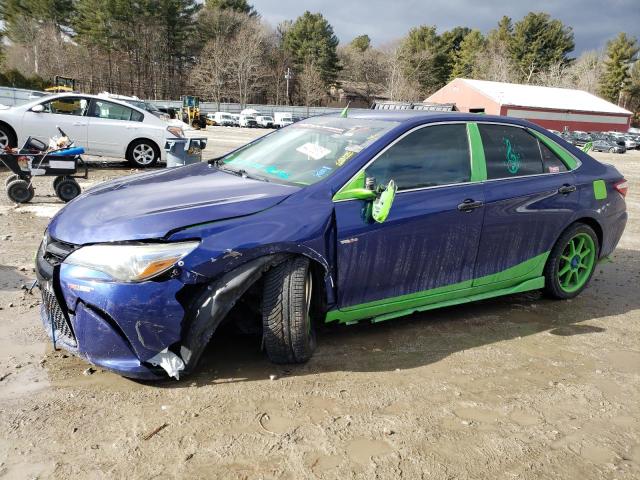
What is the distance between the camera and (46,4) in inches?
2611

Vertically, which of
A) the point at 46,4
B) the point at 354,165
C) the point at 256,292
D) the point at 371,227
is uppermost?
the point at 46,4

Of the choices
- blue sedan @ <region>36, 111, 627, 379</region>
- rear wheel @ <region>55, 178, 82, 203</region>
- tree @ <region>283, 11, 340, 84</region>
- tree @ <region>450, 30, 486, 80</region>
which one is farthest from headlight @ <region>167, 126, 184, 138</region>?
tree @ <region>450, 30, 486, 80</region>

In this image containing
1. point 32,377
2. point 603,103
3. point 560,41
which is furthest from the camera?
point 560,41

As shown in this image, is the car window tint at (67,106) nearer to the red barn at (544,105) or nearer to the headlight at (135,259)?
the headlight at (135,259)

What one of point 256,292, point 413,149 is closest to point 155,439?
point 256,292

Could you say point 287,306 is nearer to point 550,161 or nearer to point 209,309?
point 209,309

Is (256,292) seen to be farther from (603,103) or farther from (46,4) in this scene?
(46,4)

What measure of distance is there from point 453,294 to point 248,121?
48826 millimetres

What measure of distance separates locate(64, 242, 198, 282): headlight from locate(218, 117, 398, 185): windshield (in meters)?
0.99

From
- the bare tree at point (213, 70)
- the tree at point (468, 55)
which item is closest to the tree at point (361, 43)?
the tree at point (468, 55)

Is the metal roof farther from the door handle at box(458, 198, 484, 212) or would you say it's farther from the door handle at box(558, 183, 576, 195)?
the door handle at box(458, 198, 484, 212)

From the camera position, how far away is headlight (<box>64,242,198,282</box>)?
269cm

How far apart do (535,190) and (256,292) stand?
8.05 feet

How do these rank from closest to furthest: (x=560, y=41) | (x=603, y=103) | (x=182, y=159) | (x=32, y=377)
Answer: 1. (x=32, y=377)
2. (x=182, y=159)
3. (x=603, y=103)
4. (x=560, y=41)
